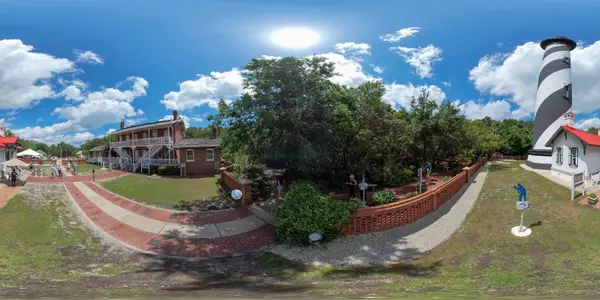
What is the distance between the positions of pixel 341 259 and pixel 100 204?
1027cm

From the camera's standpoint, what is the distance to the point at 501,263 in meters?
6.49

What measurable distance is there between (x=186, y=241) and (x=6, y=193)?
9893 millimetres

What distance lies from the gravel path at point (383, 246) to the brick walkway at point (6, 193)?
10.9 m

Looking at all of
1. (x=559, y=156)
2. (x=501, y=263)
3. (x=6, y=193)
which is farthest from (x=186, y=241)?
(x=559, y=156)

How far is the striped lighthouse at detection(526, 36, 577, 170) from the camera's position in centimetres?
1652

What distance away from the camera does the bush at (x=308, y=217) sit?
789 centimetres

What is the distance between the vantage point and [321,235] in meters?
7.84

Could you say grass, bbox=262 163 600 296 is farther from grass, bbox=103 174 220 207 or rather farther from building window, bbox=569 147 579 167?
grass, bbox=103 174 220 207

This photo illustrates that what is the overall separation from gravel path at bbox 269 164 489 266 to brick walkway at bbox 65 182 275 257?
0.97 meters

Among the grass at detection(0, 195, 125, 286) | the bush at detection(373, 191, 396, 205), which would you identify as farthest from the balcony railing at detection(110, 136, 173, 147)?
the bush at detection(373, 191, 396, 205)

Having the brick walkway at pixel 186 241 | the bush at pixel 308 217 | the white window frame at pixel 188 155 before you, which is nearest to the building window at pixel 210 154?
the white window frame at pixel 188 155

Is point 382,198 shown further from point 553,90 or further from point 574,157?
point 553,90

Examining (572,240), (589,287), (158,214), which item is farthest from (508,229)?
(158,214)

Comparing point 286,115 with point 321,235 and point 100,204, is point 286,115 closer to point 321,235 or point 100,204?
point 321,235
